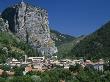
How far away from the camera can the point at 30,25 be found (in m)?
179

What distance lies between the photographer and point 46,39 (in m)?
181

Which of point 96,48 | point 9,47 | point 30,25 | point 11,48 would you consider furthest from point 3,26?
point 96,48

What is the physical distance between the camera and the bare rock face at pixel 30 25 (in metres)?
175

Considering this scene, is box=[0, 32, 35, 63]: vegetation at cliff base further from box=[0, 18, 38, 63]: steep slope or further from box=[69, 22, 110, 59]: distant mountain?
box=[69, 22, 110, 59]: distant mountain

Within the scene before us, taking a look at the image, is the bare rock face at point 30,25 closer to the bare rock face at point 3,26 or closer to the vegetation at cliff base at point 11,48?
the vegetation at cliff base at point 11,48

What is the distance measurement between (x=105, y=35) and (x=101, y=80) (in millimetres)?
115316

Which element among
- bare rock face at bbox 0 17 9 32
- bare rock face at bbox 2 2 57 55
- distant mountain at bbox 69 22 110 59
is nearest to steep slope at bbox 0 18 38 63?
bare rock face at bbox 0 17 9 32

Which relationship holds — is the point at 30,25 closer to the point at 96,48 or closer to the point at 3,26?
the point at 3,26

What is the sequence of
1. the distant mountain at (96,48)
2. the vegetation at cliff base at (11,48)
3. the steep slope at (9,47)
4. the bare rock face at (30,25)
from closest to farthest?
the vegetation at cliff base at (11,48)
the steep slope at (9,47)
the distant mountain at (96,48)
the bare rock face at (30,25)

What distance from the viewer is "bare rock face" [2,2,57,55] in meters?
175

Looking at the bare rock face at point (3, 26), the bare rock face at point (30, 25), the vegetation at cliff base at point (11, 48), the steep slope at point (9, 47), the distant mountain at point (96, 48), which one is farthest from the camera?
the bare rock face at point (30, 25)

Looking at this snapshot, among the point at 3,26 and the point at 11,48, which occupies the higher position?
the point at 3,26

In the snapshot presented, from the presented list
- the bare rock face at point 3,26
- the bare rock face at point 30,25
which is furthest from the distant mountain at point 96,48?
the bare rock face at point 3,26

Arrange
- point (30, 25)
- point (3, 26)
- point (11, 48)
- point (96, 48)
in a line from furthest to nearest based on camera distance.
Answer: point (96, 48) → point (30, 25) → point (3, 26) → point (11, 48)
